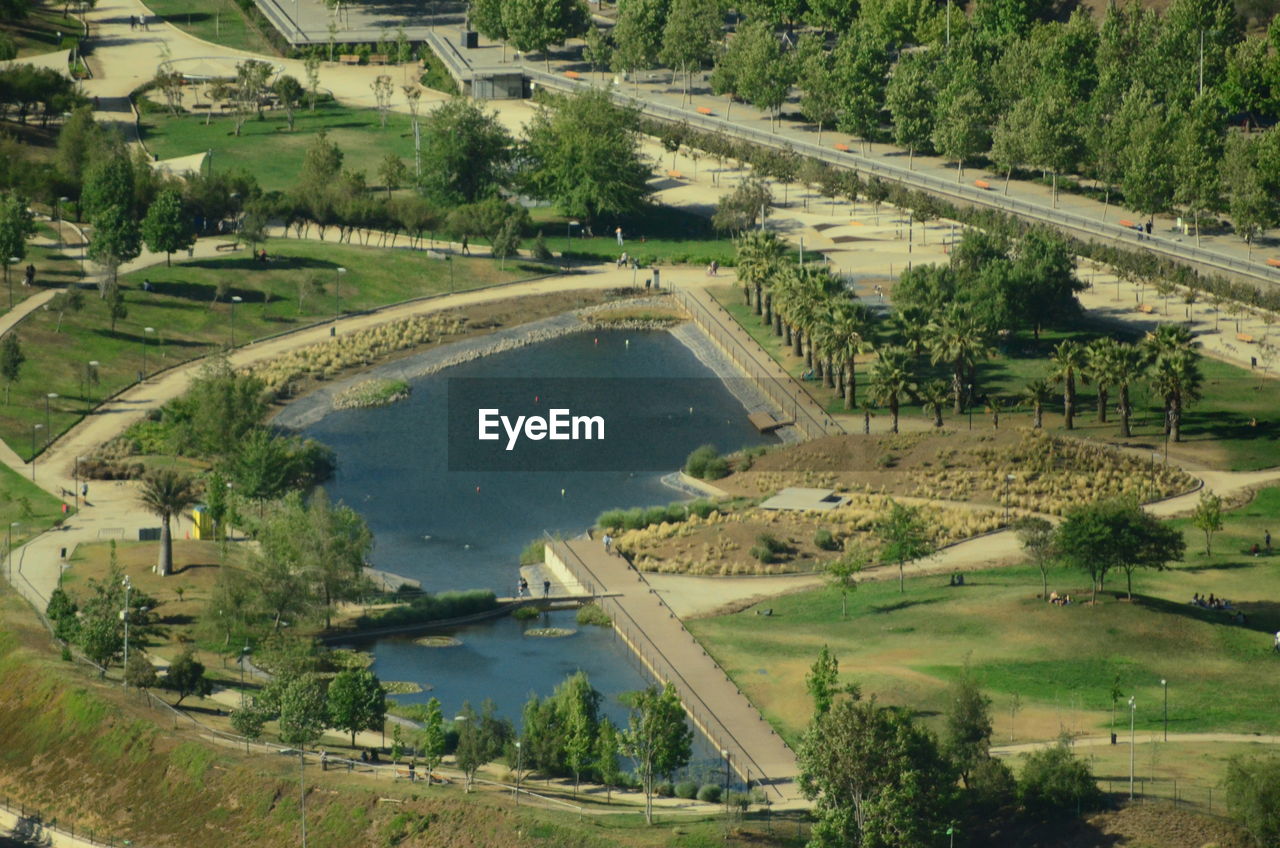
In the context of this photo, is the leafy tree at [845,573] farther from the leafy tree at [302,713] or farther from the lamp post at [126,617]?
the lamp post at [126,617]

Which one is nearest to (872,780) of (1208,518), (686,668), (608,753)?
(608,753)

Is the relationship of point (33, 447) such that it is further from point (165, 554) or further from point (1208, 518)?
point (1208, 518)

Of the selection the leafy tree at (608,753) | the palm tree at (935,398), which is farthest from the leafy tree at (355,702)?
the palm tree at (935,398)

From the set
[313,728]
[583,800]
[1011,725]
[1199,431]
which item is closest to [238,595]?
[313,728]

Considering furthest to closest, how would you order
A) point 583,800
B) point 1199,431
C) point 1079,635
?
point 1199,431 → point 1079,635 → point 583,800

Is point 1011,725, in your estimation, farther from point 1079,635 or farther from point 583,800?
point 583,800

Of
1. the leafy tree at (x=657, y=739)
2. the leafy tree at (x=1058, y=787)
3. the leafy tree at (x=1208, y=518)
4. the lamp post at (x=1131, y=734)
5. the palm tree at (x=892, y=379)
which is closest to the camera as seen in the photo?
the leafy tree at (x=1058, y=787)
